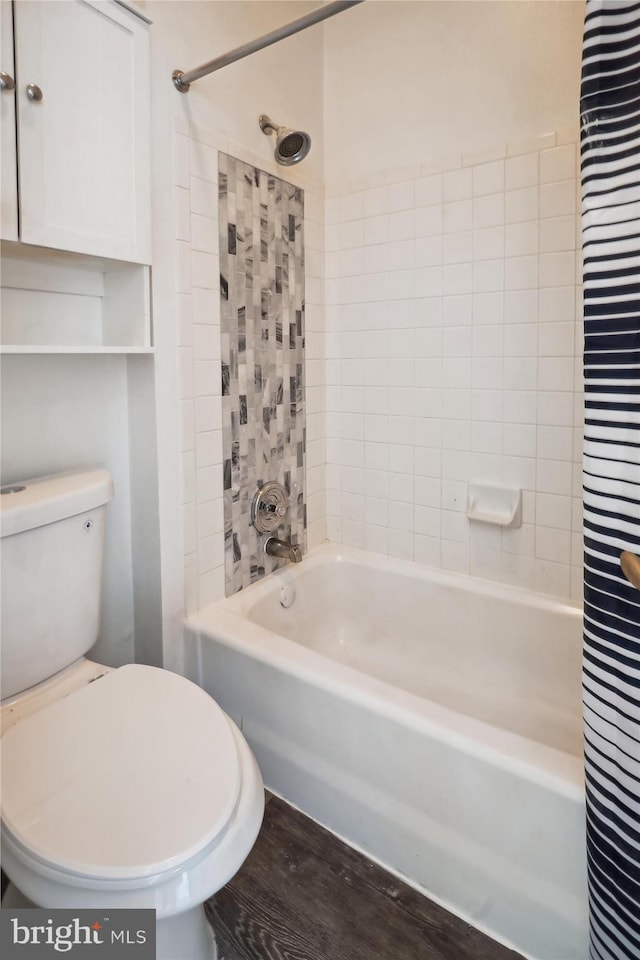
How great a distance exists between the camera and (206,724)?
111cm

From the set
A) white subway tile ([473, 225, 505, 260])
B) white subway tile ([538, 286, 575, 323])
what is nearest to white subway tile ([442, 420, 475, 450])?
white subway tile ([538, 286, 575, 323])

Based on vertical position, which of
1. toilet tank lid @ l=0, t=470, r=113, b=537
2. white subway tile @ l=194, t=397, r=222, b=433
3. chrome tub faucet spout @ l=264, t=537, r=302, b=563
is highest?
white subway tile @ l=194, t=397, r=222, b=433

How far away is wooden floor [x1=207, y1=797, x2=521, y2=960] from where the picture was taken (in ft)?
3.85

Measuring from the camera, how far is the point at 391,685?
148 cm

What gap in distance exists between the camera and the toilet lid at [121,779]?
2.79 feet

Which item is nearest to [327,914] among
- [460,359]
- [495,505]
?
[495,505]

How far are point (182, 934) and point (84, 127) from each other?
1.67 meters

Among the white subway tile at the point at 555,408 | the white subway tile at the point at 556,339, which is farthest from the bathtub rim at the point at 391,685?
the white subway tile at the point at 556,339

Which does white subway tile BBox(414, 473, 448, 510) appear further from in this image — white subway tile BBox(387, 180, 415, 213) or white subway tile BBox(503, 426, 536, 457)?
white subway tile BBox(387, 180, 415, 213)

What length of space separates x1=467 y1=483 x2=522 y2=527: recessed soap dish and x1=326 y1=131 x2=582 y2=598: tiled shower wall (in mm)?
27

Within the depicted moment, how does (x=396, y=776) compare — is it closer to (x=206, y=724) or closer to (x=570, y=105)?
(x=206, y=724)

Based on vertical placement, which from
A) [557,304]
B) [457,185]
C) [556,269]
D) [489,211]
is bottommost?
[557,304]

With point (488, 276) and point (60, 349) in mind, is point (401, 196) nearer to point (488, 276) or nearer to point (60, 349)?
point (488, 276)

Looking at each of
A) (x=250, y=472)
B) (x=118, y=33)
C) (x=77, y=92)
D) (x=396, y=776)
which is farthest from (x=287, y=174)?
(x=396, y=776)
